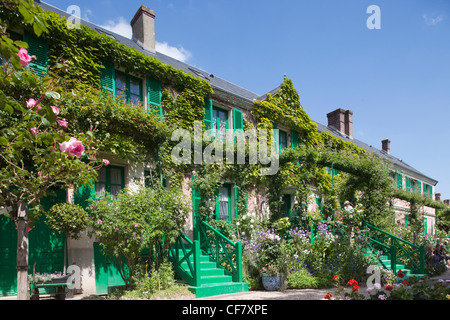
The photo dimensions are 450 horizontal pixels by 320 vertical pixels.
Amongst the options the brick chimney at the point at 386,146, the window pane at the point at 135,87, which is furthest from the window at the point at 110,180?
the brick chimney at the point at 386,146

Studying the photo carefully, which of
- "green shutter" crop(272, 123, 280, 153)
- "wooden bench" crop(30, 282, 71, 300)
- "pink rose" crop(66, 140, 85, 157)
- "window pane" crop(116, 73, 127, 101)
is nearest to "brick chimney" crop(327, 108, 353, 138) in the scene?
"green shutter" crop(272, 123, 280, 153)

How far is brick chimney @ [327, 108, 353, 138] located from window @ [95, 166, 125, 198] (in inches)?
649

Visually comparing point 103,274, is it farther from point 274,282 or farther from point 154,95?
point 154,95

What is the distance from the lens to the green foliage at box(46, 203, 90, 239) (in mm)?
5832

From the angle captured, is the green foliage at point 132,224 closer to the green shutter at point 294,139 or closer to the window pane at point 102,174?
the window pane at point 102,174

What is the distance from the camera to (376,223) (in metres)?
10.7

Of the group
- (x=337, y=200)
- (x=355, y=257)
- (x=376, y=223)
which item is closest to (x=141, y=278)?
(x=355, y=257)

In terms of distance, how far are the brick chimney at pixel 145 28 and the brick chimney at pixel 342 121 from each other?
13.6 meters

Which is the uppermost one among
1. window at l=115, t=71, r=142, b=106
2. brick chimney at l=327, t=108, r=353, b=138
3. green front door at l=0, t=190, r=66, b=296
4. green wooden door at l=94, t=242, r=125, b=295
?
brick chimney at l=327, t=108, r=353, b=138

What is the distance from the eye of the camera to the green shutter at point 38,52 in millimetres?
6684
